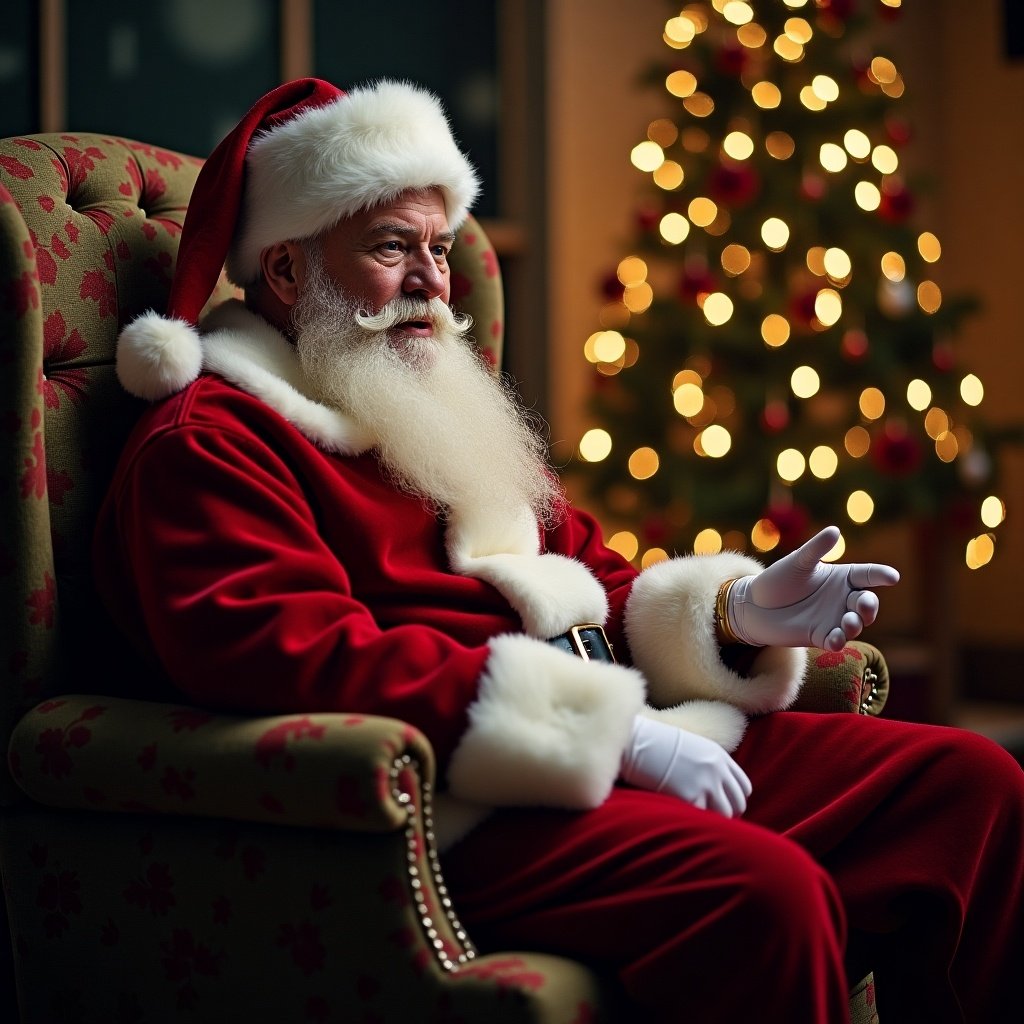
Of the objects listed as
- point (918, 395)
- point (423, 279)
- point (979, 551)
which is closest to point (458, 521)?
point (423, 279)

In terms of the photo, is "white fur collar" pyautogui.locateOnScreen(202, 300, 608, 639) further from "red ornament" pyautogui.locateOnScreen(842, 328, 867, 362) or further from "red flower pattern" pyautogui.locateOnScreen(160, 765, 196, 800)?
"red ornament" pyautogui.locateOnScreen(842, 328, 867, 362)

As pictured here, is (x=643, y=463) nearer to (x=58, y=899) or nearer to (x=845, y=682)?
(x=845, y=682)

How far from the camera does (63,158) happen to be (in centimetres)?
180

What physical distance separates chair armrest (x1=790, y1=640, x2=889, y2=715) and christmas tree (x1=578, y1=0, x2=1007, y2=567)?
6.37 ft

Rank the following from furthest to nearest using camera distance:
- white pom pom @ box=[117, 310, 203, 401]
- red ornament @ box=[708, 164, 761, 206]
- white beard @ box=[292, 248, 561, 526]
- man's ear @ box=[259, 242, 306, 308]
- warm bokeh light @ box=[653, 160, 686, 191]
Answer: warm bokeh light @ box=[653, 160, 686, 191]
red ornament @ box=[708, 164, 761, 206]
man's ear @ box=[259, 242, 306, 308]
white beard @ box=[292, 248, 561, 526]
white pom pom @ box=[117, 310, 203, 401]

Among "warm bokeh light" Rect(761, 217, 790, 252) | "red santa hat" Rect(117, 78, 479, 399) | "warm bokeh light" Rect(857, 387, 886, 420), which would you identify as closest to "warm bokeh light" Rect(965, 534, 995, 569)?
"warm bokeh light" Rect(857, 387, 886, 420)

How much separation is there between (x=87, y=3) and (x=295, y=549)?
310cm

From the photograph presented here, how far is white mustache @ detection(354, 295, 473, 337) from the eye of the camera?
1.77 m

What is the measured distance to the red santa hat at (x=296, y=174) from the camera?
1.71 metres

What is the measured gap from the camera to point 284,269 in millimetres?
1832

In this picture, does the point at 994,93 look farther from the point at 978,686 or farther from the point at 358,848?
the point at 358,848

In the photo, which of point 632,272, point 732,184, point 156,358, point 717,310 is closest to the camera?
point 156,358

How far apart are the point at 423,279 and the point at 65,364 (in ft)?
1.67

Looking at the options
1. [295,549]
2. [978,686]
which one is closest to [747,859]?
[295,549]
